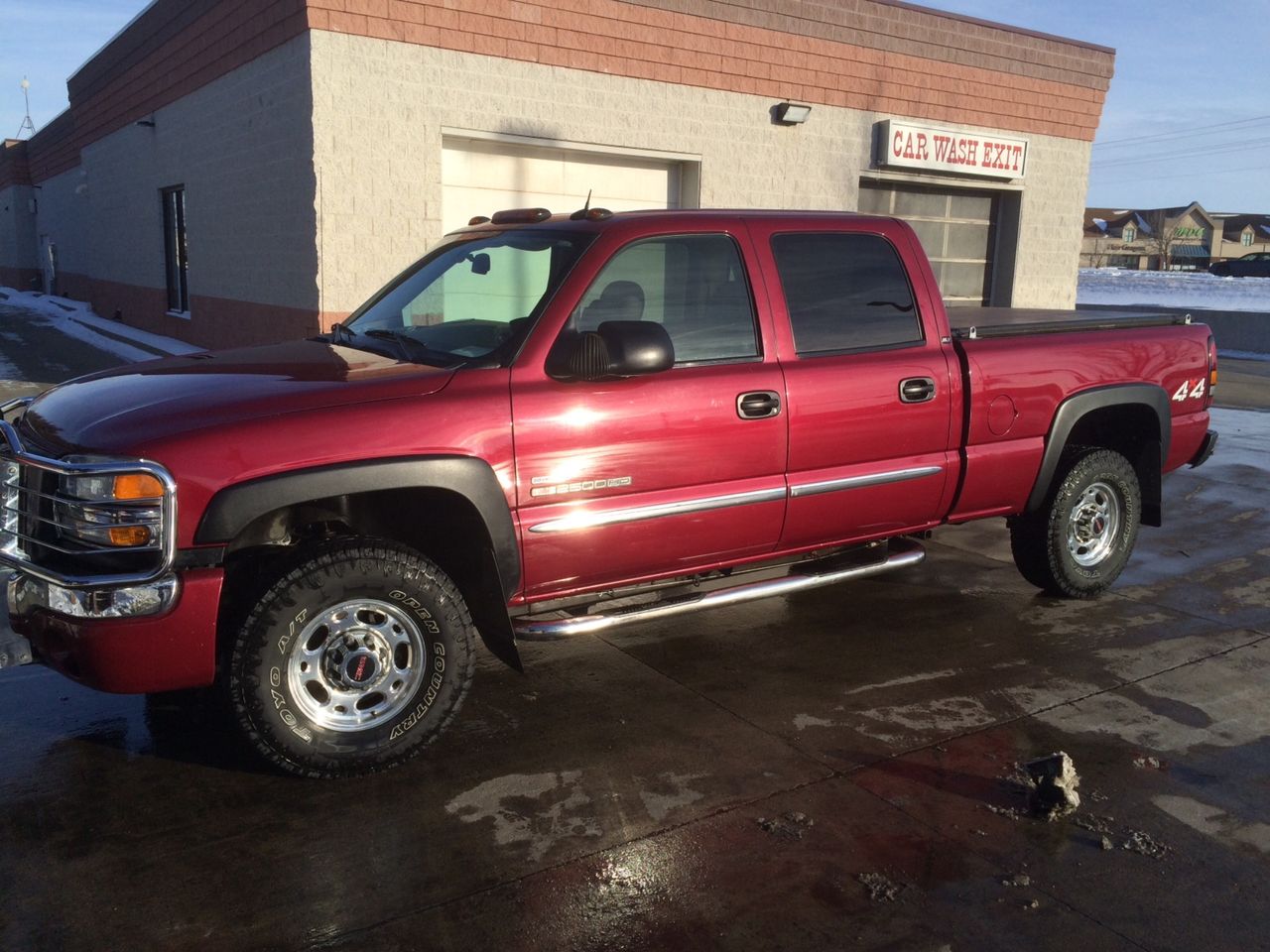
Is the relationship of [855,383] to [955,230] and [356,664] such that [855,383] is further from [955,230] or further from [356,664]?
[955,230]

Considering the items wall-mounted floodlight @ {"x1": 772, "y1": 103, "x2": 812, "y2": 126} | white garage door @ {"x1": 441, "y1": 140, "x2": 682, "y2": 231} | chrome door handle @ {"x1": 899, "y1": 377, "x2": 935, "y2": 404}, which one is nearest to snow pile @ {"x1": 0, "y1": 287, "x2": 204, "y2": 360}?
white garage door @ {"x1": 441, "y1": 140, "x2": 682, "y2": 231}

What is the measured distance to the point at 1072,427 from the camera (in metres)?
5.84

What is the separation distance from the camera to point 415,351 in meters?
4.32

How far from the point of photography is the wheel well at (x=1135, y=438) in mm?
A: 6016

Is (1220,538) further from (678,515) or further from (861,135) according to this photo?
(861,135)

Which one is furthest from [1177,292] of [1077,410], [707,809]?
[707,809]

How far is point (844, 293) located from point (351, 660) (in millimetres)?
2783

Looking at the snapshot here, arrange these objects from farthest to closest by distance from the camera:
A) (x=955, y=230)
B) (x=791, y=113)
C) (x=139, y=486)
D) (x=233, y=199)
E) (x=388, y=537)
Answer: (x=955, y=230), (x=791, y=113), (x=233, y=199), (x=388, y=537), (x=139, y=486)

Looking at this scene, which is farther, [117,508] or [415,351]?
[415,351]

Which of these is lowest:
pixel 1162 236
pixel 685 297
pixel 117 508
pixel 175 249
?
pixel 117 508

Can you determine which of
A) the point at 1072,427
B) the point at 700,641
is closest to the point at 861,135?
the point at 1072,427

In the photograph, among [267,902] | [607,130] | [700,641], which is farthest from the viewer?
[607,130]

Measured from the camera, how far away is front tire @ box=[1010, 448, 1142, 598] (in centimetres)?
584

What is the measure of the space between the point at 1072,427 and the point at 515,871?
13.3ft
